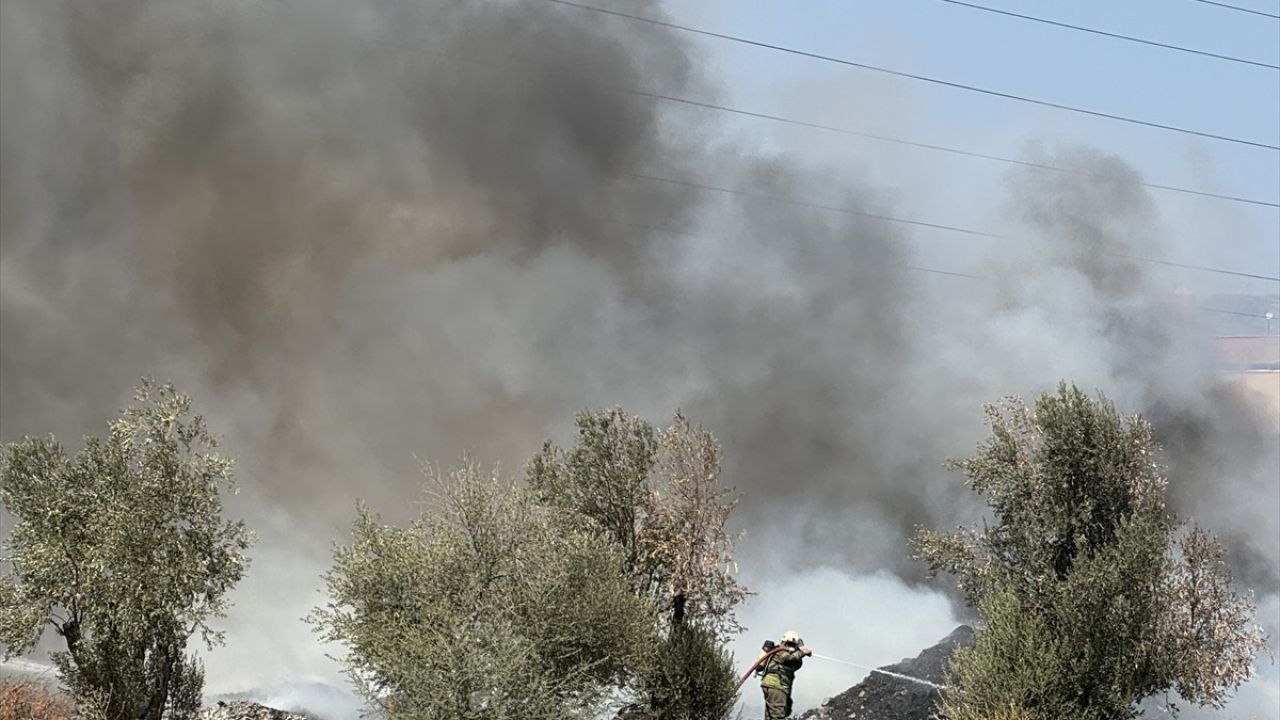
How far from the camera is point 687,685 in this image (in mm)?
34094

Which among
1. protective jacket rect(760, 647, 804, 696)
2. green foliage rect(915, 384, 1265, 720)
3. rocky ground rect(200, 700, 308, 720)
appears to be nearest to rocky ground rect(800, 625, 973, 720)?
green foliage rect(915, 384, 1265, 720)

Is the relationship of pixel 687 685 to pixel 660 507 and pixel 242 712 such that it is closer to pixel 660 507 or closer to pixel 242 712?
pixel 660 507

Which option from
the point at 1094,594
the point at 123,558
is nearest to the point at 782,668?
the point at 1094,594

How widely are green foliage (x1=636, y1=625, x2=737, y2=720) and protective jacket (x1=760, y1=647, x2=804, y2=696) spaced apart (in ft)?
14.4

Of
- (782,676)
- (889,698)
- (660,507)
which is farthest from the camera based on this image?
(889,698)

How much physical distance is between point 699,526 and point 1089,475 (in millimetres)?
11987

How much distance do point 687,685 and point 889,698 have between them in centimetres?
1401

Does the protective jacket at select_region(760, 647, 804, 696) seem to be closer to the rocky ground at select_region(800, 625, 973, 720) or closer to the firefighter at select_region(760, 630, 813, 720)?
the firefighter at select_region(760, 630, 813, 720)

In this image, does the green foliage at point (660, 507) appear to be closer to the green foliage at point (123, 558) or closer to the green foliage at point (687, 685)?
the green foliage at point (687, 685)

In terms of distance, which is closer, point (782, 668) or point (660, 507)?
point (782, 668)

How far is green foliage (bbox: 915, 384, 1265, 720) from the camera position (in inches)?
1330

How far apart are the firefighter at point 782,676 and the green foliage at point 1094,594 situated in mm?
5860

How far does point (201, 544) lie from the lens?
107 ft

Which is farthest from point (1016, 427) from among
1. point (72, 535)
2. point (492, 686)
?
point (72, 535)
